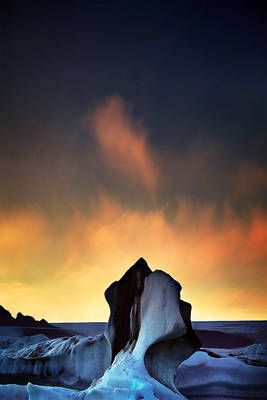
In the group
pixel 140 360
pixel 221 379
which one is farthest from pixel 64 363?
pixel 221 379

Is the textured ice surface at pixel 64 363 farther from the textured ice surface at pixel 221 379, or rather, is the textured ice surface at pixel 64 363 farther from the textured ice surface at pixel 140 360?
the textured ice surface at pixel 221 379

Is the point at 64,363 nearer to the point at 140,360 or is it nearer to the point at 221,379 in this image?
the point at 140,360

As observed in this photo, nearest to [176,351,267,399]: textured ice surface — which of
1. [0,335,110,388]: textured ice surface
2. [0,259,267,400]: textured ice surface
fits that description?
[0,259,267,400]: textured ice surface

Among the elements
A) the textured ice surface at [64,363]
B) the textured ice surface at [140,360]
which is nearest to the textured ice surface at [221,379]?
the textured ice surface at [140,360]

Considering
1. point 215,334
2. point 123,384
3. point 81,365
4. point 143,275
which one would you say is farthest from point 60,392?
point 215,334

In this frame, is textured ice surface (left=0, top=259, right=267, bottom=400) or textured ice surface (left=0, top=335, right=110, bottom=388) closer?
textured ice surface (left=0, top=259, right=267, bottom=400)

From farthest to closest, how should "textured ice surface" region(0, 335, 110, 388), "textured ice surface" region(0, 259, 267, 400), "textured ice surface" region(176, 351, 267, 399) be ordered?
"textured ice surface" region(0, 335, 110, 388) → "textured ice surface" region(176, 351, 267, 399) → "textured ice surface" region(0, 259, 267, 400)

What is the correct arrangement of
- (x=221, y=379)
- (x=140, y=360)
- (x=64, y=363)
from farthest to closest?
1. (x=64, y=363)
2. (x=221, y=379)
3. (x=140, y=360)

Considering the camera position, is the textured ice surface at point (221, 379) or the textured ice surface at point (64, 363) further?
the textured ice surface at point (64, 363)

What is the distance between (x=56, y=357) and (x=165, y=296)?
230cm

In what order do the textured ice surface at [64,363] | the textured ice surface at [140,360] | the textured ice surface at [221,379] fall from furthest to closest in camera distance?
the textured ice surface at [64,363]
the textured ice surface at [221,379]
the textured ice surface at [140,360]

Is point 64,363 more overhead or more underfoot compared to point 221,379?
more overhead

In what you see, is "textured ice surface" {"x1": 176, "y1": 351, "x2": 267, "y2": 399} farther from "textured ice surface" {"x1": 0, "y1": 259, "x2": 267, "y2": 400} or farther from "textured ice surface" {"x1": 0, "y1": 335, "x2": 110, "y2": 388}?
"textured ice surface" {"x1": 0, "y1": 335, "x2": 110, "y2": 388}

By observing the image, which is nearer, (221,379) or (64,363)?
(221,379)
